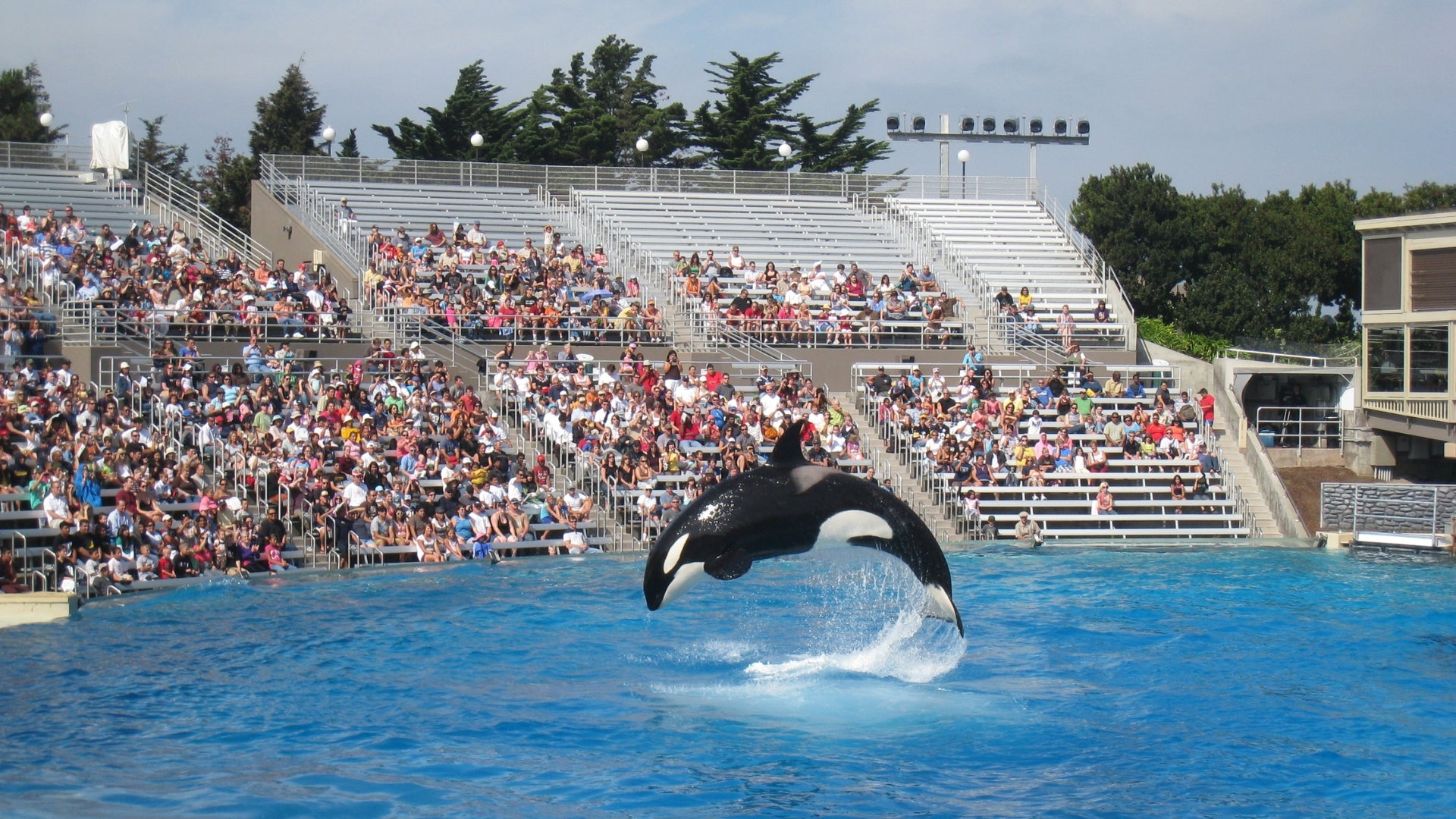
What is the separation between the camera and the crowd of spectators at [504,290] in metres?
26.0

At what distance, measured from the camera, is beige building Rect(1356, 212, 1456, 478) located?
27078 mm

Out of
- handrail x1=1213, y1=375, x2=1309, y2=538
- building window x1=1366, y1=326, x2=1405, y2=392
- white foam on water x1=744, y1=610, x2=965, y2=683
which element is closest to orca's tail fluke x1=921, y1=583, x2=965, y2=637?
white foam on water x1=744, y1=610, x2=965, y2=683

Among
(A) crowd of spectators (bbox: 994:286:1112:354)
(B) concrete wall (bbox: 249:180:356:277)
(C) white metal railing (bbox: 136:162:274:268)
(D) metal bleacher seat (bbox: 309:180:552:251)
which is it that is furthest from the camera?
(D) metal bleacher seat (bbox: 309:180:552:251)

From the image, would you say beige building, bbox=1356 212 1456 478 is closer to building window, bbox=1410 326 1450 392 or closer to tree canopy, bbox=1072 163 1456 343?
building window, bbox=1410 326 1450 392

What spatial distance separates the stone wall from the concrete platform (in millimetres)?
17730

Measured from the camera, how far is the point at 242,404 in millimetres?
20297

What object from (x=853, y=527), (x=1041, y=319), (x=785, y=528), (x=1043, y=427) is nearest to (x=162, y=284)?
(x=1043, y=427)

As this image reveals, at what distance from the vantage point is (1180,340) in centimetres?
4059

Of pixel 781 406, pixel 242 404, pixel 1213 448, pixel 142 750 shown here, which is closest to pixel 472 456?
pixel 242 404

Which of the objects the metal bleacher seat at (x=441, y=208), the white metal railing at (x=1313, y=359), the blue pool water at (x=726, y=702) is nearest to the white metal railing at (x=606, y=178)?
the metal bleacher seat at (x=441, y=208)

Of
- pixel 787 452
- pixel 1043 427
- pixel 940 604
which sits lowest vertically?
pixel 940 604

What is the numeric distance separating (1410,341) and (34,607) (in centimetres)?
2324

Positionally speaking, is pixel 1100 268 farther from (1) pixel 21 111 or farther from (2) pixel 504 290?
(1) pixel 21 111

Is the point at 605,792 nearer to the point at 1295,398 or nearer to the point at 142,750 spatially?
the point at 142,750
